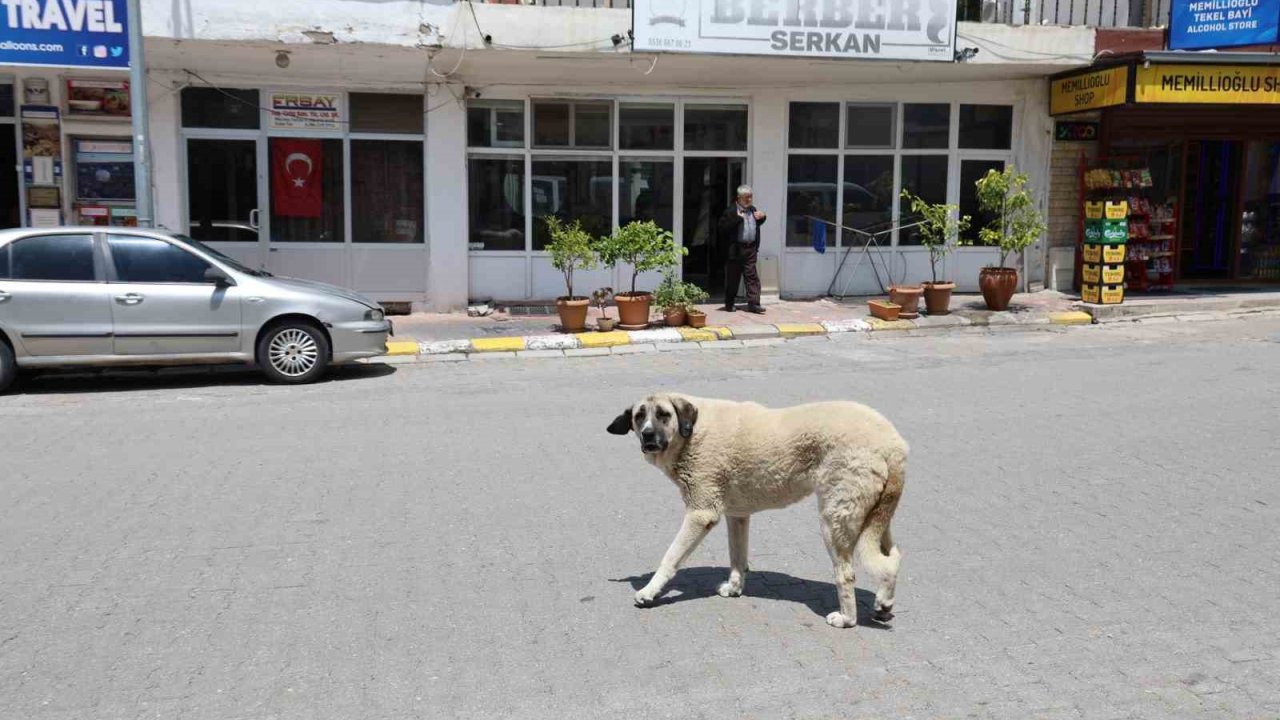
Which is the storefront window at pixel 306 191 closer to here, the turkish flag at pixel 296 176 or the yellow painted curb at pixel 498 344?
the turkish flag at pixel 296 176

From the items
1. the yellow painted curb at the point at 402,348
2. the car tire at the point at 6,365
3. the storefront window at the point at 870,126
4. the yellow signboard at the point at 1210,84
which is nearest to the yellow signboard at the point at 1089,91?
the yellow signboard at the point at 1210,84

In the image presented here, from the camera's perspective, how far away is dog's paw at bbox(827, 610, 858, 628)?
4.80 metres

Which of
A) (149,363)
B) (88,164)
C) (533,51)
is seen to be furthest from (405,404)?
(88,164)

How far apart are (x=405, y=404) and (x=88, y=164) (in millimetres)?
8265

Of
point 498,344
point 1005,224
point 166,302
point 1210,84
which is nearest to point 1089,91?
point 1210,84

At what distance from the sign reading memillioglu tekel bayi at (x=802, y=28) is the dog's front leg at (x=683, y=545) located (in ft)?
35.2

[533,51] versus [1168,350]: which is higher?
[533,51]

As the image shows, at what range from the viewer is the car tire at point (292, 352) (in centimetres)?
1122

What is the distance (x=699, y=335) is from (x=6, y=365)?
7.90 metres

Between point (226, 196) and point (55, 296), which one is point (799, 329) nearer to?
point (226, 196)

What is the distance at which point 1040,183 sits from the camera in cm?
1786

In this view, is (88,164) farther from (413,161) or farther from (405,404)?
(405,404)

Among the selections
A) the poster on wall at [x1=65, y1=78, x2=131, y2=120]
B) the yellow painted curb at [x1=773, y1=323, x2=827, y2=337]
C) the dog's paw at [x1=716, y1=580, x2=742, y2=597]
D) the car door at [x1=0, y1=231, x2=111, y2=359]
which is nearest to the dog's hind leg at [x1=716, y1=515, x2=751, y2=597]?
the dog's paw at [x1=716, y1=580, x2=742, y2=597]

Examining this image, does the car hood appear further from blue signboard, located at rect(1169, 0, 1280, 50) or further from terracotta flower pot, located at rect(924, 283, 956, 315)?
blue signboard, located at rect(1169, 0, 1280, 50)
